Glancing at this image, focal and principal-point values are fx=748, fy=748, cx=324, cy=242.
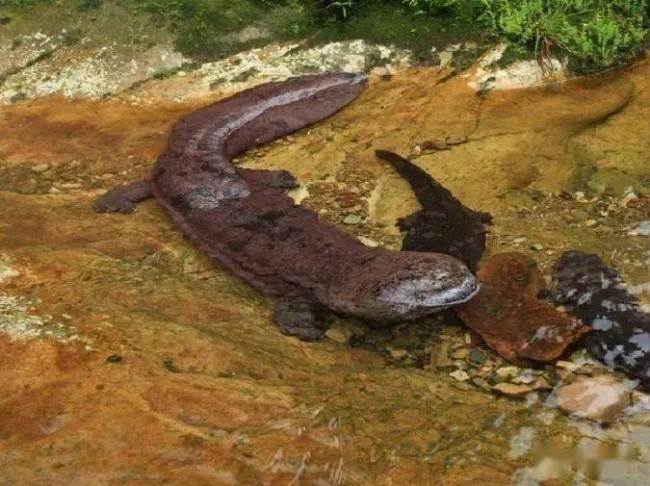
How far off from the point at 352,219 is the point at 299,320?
5.10 feet

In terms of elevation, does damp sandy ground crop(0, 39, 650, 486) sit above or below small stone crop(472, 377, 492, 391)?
above

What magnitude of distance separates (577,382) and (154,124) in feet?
17.2

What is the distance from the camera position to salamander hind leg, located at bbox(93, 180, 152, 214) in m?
6.65

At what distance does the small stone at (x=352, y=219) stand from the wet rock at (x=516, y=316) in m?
1.29

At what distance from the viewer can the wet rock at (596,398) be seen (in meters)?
4.14

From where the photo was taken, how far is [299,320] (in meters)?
5.29

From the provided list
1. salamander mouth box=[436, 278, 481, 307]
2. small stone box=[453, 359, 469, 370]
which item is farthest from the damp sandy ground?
salamander mouth box=[436, 278, 481, 307]

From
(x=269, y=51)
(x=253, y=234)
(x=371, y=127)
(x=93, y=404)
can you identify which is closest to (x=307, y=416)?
(x=93, y=404)

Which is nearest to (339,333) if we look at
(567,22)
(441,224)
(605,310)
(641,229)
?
(441,224)

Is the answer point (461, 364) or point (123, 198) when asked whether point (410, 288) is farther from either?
point (123, 198)

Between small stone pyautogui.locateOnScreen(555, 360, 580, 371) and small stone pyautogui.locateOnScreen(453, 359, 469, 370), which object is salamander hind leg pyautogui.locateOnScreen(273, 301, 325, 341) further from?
small stone pyautogui.locateOnScreen(555, 360, 580, 371)

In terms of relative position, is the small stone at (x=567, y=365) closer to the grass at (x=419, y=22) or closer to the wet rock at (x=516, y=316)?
the wet rock at (x=516, y=316)

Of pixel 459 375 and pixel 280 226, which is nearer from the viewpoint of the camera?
pixel 459 375

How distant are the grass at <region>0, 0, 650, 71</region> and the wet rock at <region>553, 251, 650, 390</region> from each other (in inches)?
136
